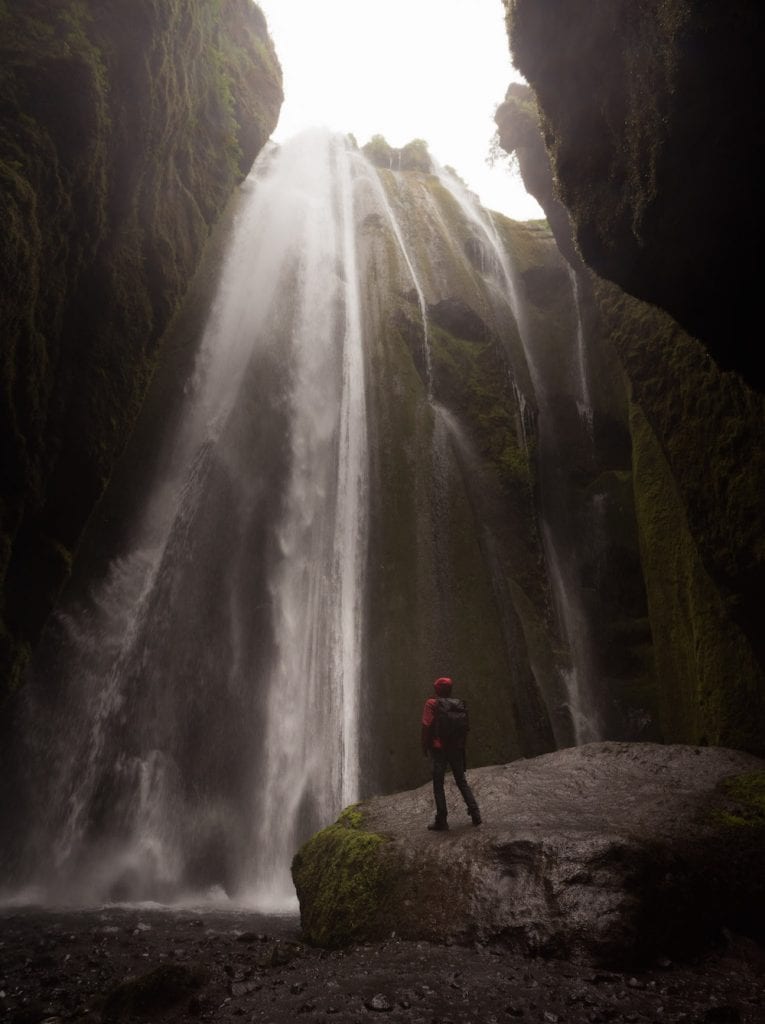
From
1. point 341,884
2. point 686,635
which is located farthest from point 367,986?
point 686,635

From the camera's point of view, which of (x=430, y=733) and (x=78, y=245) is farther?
(x=78, y=245)

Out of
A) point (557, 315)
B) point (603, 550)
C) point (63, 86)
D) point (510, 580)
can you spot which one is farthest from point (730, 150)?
point (557, 315)

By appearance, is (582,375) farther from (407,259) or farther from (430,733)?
(430,733)

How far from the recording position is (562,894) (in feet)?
14.4

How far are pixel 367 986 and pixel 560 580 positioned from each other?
40.1 ft

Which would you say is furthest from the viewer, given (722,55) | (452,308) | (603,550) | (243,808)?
(452,308)

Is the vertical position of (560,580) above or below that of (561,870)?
above

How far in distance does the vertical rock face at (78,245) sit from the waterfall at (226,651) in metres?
2.76

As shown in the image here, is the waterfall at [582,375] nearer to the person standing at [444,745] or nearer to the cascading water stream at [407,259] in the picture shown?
the cascading water stream at [407,259]

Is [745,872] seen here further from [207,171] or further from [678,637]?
[207,171]

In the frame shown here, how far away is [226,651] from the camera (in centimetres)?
1179

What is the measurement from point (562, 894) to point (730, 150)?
227 inches

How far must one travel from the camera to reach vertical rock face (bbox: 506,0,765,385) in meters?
4.27

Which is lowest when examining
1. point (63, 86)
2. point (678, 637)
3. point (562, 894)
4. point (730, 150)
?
point (562, 894)
